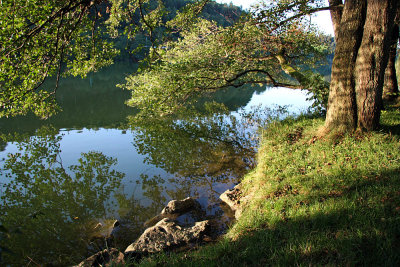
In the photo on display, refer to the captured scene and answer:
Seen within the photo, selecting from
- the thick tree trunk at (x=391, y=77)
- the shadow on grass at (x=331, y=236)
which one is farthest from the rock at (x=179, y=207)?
the thick tree trunk at (x=391, y=77)

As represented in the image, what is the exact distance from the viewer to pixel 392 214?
326 centimetres

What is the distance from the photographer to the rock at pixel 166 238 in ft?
15.1

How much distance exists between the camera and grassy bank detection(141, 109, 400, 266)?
9.61ft

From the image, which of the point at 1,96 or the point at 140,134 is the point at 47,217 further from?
the point at 140,134

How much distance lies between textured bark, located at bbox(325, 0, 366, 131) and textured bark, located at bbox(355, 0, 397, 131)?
190mm

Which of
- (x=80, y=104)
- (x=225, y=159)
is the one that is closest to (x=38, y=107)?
(x=225, y=159)

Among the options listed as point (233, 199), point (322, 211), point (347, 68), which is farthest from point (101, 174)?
point (347, 68)

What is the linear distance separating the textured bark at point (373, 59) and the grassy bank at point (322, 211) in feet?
1.92

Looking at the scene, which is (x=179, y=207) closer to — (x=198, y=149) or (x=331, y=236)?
(x=331, y=236)

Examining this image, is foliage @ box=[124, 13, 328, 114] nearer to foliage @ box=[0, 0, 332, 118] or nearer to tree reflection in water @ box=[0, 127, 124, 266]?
foliage @ box=[0, 0, 332, 118]

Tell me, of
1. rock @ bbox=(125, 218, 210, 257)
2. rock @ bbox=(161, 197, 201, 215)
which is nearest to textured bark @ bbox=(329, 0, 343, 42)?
rock @ bbox=(161, 197, 201, 215)

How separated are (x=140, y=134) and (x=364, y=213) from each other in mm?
11933

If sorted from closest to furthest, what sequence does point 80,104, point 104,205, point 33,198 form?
point 104,205, point 33,198, point 80,104

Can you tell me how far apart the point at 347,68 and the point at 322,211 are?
400 cm
